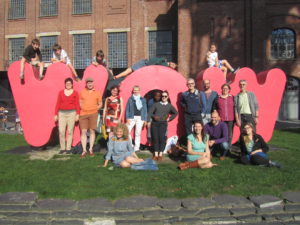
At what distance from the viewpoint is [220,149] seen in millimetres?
6801

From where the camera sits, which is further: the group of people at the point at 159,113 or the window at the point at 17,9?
the window at the point at 17,9

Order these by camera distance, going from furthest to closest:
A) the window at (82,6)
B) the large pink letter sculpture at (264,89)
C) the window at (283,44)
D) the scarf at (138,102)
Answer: the window at (82,6) → the window at (283,44) → the large pink letter sculpture at (264,89) → the scarf at (138,102)

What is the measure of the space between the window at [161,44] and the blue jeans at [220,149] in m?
15.4

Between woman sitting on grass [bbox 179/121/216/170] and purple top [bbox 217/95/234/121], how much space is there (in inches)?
43.7

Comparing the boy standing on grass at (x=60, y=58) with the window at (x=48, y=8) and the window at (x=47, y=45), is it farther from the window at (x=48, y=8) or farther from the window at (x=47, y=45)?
the window at (x=48, y=8)

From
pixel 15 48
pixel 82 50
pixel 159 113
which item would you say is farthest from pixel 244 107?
pixel 15 48

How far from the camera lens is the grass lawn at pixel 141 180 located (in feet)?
14.3

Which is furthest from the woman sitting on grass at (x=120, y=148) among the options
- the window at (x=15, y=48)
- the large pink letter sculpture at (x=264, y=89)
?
the window at (x=15, y=48)

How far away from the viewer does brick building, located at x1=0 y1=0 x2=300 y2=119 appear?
19.1 meters

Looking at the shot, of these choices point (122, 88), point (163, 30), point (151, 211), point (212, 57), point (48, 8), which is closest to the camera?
point (151, 211)

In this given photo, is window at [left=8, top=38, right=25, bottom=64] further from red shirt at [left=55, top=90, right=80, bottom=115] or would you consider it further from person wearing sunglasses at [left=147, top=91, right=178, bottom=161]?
person wearing sunglasses at [left=147, top=91, right=178, bottom=161]

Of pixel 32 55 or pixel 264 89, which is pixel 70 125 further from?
pixel 264 89

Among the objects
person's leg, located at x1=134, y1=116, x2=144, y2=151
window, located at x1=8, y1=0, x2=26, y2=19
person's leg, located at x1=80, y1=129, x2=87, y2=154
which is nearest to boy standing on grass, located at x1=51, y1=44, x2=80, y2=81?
person's leg, located at x1=80, y1=129, x2=87, y2=154

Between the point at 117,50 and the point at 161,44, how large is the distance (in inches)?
137
